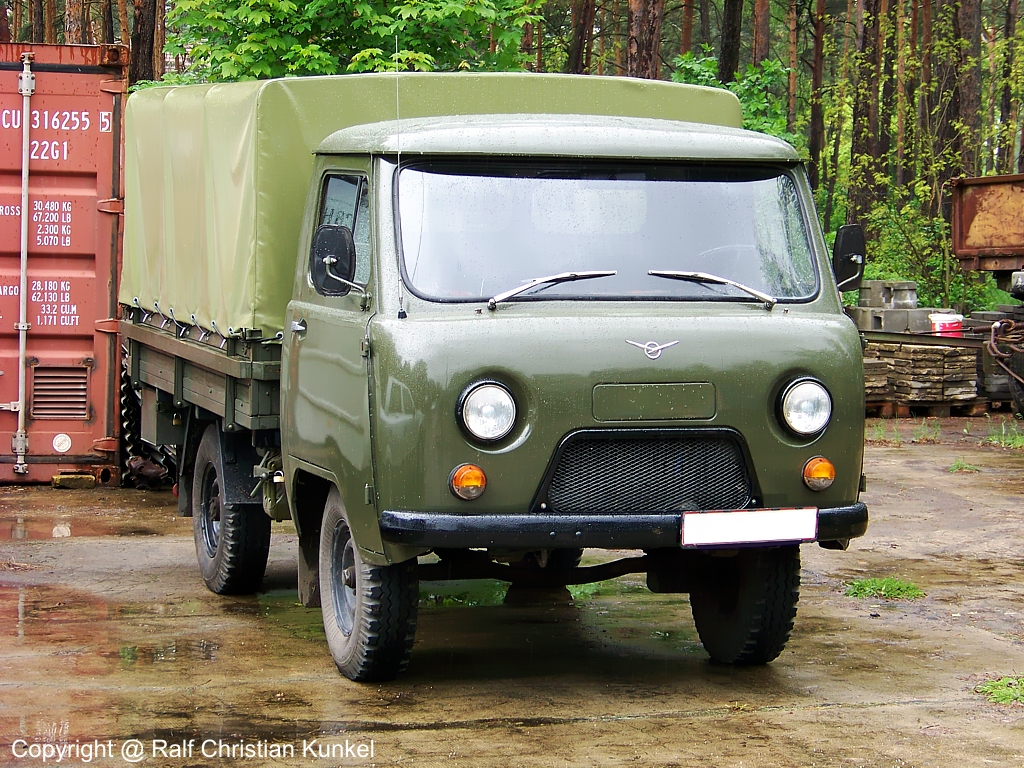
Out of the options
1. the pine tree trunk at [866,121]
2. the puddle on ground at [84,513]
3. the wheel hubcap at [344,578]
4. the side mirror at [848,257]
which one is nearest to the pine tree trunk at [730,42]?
the pine tree trunk at [866,121]

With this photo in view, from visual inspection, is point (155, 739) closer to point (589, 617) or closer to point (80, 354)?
point (589, 617)

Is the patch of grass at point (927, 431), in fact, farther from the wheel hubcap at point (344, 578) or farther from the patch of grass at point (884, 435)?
the wheel hubcap at point (344, 578)

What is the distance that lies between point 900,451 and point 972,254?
13.3 ft

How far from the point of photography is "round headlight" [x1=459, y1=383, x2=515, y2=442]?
5141 mm

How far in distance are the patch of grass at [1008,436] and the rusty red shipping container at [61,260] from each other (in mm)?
8420

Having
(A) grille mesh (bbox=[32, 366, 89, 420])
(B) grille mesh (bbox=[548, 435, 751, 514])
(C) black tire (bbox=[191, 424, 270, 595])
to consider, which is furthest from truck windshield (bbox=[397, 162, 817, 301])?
(A) grille mesh (bbox=[32, 366, 89, 420])

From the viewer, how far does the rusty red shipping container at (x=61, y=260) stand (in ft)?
36.7

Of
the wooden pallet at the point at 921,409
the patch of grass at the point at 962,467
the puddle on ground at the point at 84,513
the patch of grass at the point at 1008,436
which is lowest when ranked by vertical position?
the puddle on ground at the point at 84,513

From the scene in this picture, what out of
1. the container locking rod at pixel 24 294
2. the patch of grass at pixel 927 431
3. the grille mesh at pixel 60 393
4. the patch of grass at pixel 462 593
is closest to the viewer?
the patch of grass at pixel 462 593

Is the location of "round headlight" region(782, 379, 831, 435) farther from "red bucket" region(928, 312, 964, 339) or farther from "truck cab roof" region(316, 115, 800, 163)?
"red bucket" region(928, 312, 964, 339)

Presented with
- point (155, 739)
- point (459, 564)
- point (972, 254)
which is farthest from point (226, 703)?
point (972, 254)

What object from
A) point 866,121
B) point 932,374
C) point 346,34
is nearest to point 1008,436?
point 932,374

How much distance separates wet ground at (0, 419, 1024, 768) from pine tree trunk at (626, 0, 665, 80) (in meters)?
11.0

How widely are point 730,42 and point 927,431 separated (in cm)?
1250
